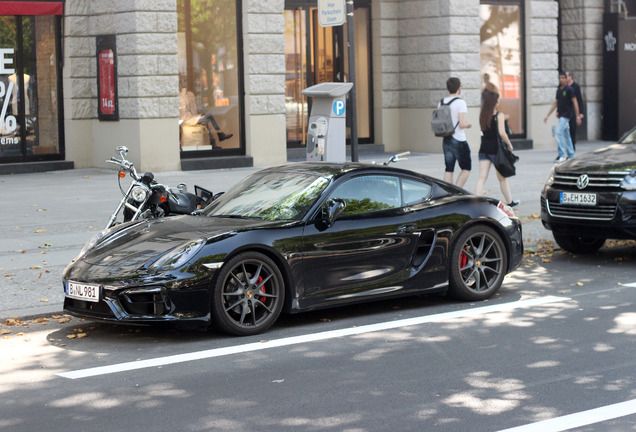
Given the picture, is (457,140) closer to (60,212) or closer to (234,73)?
(60,212)

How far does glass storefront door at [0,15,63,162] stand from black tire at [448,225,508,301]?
13.4 meters

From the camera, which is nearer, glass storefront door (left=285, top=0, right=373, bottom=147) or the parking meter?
the parking meter

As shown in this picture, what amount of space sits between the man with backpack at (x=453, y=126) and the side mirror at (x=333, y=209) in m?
6.57

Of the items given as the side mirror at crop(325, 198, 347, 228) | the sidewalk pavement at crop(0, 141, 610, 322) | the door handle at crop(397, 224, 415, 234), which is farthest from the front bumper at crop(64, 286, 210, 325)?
the door handle at crop(397, 224, 415, 234)

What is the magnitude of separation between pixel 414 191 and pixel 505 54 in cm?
1734

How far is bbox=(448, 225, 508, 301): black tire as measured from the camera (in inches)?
345

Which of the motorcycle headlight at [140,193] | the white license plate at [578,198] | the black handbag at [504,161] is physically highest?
the black handbag at [504,161]

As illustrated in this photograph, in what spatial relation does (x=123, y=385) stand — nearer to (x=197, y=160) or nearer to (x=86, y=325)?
(x=86, y=325)

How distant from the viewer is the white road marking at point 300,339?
264 inches

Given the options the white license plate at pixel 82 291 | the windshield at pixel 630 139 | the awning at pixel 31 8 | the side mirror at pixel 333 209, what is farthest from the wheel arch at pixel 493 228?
the awning at pixel 31 8

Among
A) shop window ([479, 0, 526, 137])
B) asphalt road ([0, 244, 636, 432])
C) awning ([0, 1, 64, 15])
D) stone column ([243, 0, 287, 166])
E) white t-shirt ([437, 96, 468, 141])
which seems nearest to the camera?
asphalt road ([0, 244, 636, 432])

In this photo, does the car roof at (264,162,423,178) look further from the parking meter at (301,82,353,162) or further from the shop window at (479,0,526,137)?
the shop window at (479,0,526,137)

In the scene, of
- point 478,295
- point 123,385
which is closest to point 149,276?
point 123,385

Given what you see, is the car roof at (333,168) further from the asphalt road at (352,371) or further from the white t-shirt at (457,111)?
the white t-shirt at (457,111)
